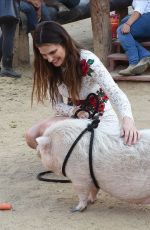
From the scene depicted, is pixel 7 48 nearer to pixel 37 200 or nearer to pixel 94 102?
pixel 94 102

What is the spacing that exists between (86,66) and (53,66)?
0.23m

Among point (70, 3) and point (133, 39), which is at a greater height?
point (70, 3)

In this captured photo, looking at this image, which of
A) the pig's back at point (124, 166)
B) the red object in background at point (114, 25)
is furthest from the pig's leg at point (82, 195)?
the red object in background at point (114, 25)

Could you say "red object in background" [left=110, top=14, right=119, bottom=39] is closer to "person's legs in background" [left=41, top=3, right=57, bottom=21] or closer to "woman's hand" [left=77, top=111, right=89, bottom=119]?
"person's legs in background" [left=41, top=3, right=57, bottom=21]

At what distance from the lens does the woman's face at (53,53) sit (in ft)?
11.5

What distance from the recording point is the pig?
3.22m

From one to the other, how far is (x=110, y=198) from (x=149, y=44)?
379 cm

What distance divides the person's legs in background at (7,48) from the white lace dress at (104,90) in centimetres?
308

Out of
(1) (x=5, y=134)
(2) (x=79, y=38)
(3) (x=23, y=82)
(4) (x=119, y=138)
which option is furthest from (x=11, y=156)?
(2) (x=79, y=38)

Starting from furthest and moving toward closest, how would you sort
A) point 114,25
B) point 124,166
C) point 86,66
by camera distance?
point 114,25 → point 86,66 → point 124,166

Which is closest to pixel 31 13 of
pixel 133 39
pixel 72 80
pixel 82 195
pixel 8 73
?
pixel 8 73

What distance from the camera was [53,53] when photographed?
3551mm

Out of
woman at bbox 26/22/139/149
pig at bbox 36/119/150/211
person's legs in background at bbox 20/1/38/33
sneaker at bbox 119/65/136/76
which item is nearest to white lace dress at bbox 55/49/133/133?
woman at bbox 26/22/139/149

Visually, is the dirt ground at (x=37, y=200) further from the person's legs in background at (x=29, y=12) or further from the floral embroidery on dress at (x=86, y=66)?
the person's legs in background at (x=29, y=12)
